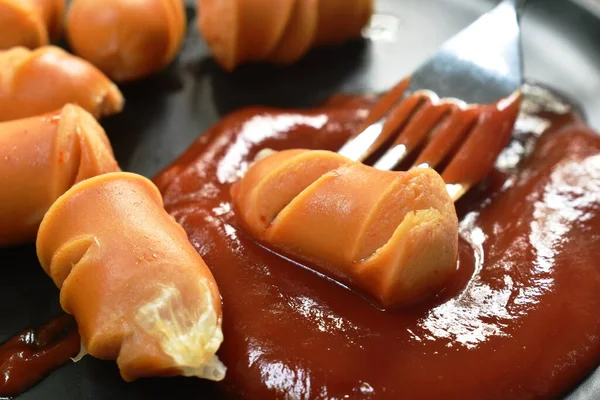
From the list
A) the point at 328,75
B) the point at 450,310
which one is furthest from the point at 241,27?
the point at 450,310

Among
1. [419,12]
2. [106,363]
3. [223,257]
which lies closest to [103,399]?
[106,363]

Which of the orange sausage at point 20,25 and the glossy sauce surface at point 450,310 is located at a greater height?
the glossy sauce surface at point 450,310

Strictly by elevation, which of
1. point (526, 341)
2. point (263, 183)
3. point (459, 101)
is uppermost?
point (459, 101)

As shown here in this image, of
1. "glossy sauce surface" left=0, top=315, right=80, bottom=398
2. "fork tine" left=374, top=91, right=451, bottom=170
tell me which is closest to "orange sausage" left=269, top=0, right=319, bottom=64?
"fork tine" left=374, top=91, right=451, bottom=170

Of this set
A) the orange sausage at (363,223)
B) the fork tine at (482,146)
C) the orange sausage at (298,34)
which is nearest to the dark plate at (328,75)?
the orange sausage at (298,34)

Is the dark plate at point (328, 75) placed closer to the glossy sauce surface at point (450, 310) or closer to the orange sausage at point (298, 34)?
the orange sausage at point (298, 34)

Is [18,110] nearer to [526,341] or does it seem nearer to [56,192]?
[56,192]

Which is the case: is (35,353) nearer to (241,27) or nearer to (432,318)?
(432,318)
